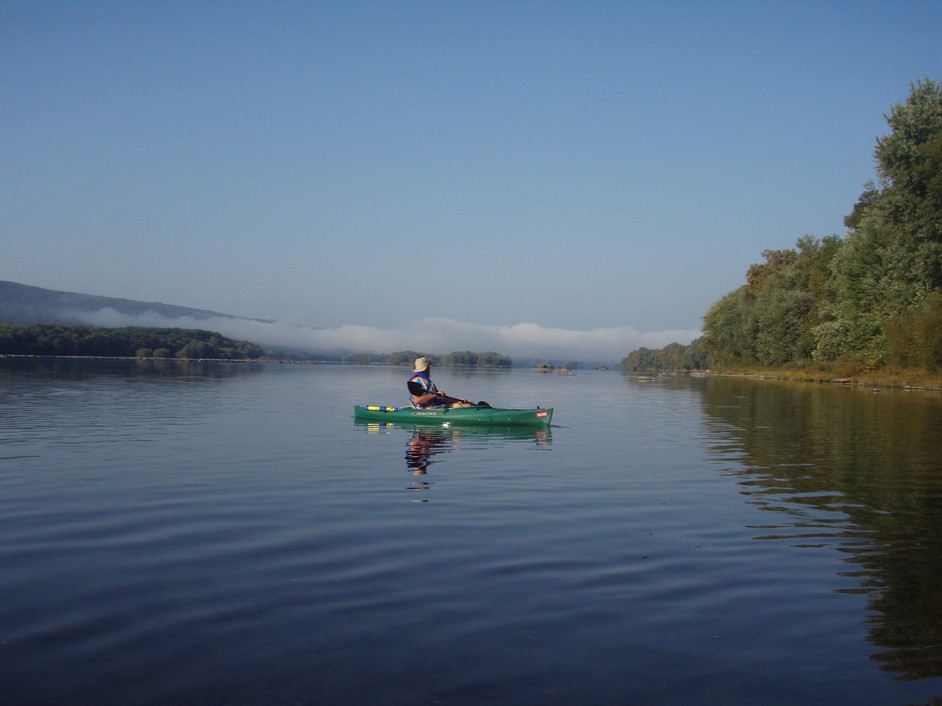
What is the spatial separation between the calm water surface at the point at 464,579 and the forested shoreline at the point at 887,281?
44642 millimetres

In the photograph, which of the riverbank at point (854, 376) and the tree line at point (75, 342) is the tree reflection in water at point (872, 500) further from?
the tree line at point (75, 342)

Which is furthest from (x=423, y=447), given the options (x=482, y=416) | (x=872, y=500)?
(x=872, y=500)

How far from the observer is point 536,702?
17.3ft

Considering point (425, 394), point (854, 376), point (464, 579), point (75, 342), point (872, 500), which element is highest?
point (75, 342)

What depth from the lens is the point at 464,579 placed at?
813 cm

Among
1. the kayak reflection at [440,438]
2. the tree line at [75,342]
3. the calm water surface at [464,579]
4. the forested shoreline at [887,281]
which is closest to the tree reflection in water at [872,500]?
the calm water surface at [464,579]

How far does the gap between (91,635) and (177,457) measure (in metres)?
11.5

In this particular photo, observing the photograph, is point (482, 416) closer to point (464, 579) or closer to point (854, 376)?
point (464, 579)

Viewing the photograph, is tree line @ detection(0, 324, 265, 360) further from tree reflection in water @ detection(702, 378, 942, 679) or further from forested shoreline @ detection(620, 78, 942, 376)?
tree reflection in water @ detection(702, 378, 942, 679)

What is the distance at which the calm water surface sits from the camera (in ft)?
18.5

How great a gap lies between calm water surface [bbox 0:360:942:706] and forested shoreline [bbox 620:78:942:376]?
1758 inches

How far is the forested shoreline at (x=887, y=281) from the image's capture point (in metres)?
56.1

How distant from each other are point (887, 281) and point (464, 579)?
64496 millimetres

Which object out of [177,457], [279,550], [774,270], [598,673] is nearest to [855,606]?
[598,673]
